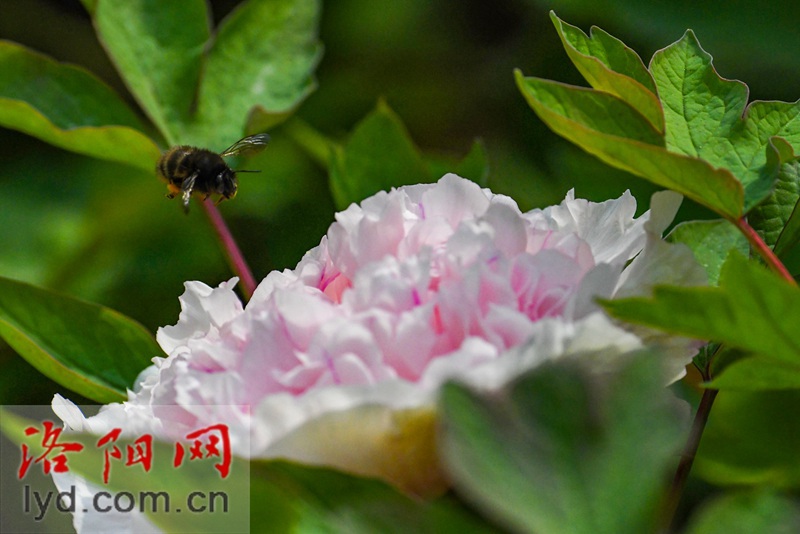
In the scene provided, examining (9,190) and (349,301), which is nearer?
(349,301)

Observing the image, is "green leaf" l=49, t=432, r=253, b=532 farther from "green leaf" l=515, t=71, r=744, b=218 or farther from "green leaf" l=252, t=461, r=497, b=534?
"green leaf" l=515, t=71, r=744, b=218

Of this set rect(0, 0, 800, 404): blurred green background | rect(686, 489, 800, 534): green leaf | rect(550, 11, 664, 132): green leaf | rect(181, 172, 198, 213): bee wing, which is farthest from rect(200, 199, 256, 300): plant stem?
rect(686, 489, 800, 534): green leaf

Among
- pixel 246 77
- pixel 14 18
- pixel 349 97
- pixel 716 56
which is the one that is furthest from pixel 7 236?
pixel 716 56

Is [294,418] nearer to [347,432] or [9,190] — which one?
[347,432]

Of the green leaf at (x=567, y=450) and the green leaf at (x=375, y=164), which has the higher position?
the green leaf at (x=567, y=450)

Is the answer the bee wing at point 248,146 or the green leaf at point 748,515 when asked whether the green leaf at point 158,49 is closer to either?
the bee wing at point 248,146

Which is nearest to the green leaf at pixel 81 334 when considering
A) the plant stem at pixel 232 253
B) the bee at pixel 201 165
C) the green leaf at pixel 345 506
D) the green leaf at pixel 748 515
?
the plant stem at pixel 232 253

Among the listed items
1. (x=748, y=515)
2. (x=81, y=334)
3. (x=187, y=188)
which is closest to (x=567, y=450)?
(x=748, y=515)
